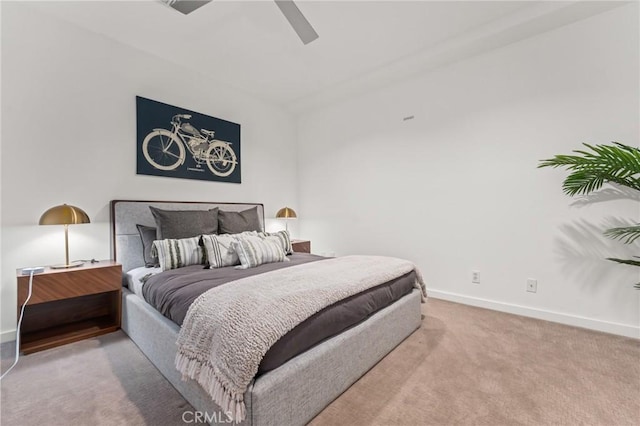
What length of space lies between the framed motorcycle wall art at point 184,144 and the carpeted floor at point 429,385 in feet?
5.89

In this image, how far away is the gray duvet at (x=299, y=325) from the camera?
1267mm

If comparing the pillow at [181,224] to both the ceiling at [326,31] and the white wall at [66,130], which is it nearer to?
the white wall at [66,130]

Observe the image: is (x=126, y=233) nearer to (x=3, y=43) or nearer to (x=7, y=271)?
(x=7, y=271)

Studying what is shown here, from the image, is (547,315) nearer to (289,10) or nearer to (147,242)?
(289,10)

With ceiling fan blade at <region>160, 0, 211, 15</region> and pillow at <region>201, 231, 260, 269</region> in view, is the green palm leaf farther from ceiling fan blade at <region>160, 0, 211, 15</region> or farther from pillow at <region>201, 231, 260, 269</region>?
ceiling fan blade at <region>160, 0, 211, 15</region>

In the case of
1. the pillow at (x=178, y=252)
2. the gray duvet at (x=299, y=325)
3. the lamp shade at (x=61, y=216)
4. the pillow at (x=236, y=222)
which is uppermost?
the lamp shade at (x=61, y=216)

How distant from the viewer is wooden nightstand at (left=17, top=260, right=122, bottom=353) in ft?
6.55

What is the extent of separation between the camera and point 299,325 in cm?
132

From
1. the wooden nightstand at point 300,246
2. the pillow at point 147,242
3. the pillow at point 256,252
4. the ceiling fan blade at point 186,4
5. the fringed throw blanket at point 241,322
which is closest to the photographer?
the fringed throw blanket at point 241,322

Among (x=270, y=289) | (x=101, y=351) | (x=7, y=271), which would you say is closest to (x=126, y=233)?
(x=7, y=271)

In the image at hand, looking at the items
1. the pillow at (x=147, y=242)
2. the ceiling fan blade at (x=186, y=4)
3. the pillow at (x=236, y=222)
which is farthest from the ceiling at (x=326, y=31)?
the pillow at (x=147, y=242)

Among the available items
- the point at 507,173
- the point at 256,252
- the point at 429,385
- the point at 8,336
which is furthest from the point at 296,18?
the point at 8,336

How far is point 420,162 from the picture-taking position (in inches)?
130

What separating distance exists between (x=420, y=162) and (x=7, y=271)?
13.2ft
